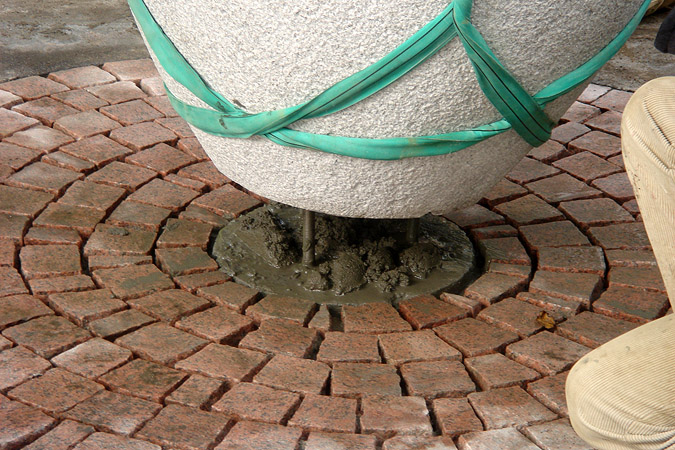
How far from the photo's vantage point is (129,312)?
267cm

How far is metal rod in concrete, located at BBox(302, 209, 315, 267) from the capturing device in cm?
288

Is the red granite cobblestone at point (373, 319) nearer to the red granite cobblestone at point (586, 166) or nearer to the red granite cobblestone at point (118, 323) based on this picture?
the red granite cobblestone at point (118, 323)

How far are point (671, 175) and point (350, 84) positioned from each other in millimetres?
896

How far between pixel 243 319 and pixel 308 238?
412mm

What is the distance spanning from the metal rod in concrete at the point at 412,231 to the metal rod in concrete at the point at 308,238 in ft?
1.31

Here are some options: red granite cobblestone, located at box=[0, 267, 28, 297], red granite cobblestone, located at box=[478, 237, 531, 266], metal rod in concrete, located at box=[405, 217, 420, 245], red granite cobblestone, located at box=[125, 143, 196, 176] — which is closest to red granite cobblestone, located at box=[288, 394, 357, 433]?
metal rod in concrete, located at box=[405, 217, 420, 245]

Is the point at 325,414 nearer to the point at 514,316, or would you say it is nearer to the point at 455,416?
the point at 455,416

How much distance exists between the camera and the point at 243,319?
106 inches

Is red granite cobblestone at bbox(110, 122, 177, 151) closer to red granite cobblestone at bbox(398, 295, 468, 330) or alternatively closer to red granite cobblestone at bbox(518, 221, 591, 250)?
red granite cobblestone at bbox(398, 295, 468, 330)

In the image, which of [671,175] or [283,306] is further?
[283,306]

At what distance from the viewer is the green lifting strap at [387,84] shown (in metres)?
2.07

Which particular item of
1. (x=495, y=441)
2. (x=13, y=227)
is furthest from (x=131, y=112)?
(x=495, y=441)

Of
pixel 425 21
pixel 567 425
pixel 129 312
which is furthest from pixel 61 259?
pixel 567 425

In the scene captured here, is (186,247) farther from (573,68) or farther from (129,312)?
(573,68)
